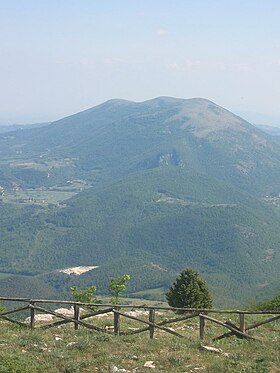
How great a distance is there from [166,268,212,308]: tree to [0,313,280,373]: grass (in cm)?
2122

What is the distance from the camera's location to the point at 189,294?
4512 cm

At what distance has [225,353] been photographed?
20312 mm

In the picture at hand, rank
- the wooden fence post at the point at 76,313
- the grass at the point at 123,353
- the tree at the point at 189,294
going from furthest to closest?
the tree at the point at 189,294, the wooden fence post at the point at 76,313, the grass at the point at 123,353

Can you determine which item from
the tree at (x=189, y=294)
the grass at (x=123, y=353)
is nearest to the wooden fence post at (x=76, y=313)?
the grass at (x=123, y=353)

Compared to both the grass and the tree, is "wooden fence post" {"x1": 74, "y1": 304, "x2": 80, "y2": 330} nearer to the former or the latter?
the grass

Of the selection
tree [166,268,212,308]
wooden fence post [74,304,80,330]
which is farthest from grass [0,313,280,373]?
tree [166,268,212,308]

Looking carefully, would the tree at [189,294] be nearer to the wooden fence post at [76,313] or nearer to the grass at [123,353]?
the grass at [123,353]

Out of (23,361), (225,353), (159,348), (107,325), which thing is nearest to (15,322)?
(107,325)

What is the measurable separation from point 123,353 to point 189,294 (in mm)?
25932

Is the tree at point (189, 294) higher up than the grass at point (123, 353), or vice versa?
the grass at point (123, 353)

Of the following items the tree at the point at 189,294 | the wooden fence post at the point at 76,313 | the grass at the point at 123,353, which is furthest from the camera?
the tree at the point at 189,294

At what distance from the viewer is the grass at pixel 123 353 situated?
60.3 ft

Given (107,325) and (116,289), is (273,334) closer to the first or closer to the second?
(107,325)

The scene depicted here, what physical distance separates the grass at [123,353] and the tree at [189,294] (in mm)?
21222
